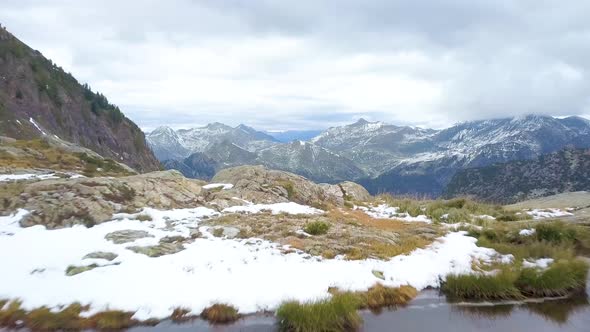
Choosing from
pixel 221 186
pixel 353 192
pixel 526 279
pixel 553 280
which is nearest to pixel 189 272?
pixel 526 279

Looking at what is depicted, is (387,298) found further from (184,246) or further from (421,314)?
(184,246)

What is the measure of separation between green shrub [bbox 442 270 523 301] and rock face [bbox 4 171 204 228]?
1652 centimetres

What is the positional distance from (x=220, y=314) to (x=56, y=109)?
7229 inches

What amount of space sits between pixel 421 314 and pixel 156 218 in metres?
14.5

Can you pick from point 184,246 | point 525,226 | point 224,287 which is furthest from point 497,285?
point 184,246

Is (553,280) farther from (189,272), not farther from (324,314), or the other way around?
(189,272)

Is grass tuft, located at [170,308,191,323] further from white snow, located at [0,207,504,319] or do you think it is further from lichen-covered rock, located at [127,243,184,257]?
lichen-covered rock, located at [127,243,184,257]

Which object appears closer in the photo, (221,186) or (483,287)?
(483,287)

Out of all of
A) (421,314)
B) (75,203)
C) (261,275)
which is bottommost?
(421,314)

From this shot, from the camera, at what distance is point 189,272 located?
44.3 ft

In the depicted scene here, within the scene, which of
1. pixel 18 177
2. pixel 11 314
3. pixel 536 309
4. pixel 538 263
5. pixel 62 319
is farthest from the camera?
pixel 18 177

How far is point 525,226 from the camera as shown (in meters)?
19.6

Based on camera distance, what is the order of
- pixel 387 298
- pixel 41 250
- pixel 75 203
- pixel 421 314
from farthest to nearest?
pixel 75 203, pixel 41 250, pixel 387 298, pixel 421 314

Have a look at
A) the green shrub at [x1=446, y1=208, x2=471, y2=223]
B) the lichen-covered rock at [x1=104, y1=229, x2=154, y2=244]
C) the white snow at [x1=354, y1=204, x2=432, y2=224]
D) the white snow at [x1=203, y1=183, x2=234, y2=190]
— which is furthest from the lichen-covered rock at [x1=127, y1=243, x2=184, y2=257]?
the green shrub at [x1=446, y1=208, x2=471, y2=223]
